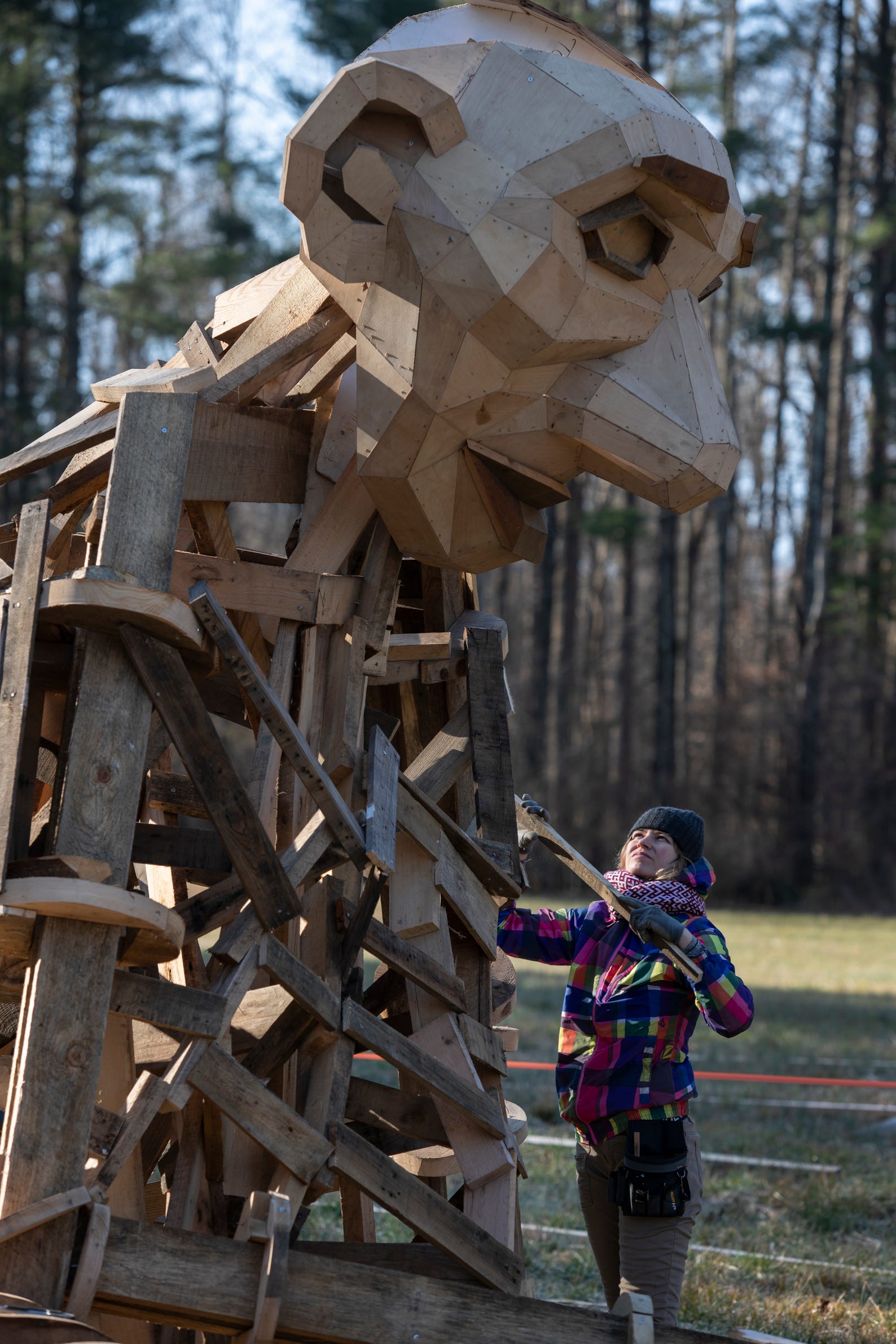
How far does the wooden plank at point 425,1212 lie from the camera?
335cm

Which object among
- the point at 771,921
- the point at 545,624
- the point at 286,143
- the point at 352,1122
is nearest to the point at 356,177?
the point at 286,143

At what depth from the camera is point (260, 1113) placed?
317 cm

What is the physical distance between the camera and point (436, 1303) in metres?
3.20

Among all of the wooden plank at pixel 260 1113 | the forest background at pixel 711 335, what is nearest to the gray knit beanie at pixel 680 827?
the wooden plank at pixel 260 1113

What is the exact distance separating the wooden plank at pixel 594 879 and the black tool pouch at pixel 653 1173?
1.47ft

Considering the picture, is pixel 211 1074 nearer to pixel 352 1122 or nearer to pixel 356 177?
pixel 352 1122

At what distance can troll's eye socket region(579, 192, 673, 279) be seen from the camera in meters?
3.52

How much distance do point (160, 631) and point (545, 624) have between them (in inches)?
938

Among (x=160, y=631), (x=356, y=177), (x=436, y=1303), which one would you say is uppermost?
Answer: (x=356, y=177)

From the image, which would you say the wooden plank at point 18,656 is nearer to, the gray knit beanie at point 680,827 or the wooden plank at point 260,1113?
the wooden plank at point 260,1113

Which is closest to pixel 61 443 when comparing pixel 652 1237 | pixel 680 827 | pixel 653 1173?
pixel 680 827

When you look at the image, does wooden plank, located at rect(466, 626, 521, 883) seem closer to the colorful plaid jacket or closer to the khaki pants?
the colorful plaid jacket

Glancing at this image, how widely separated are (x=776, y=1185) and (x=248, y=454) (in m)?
5.00

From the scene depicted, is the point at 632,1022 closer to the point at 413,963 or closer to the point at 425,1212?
the point at 413,963
